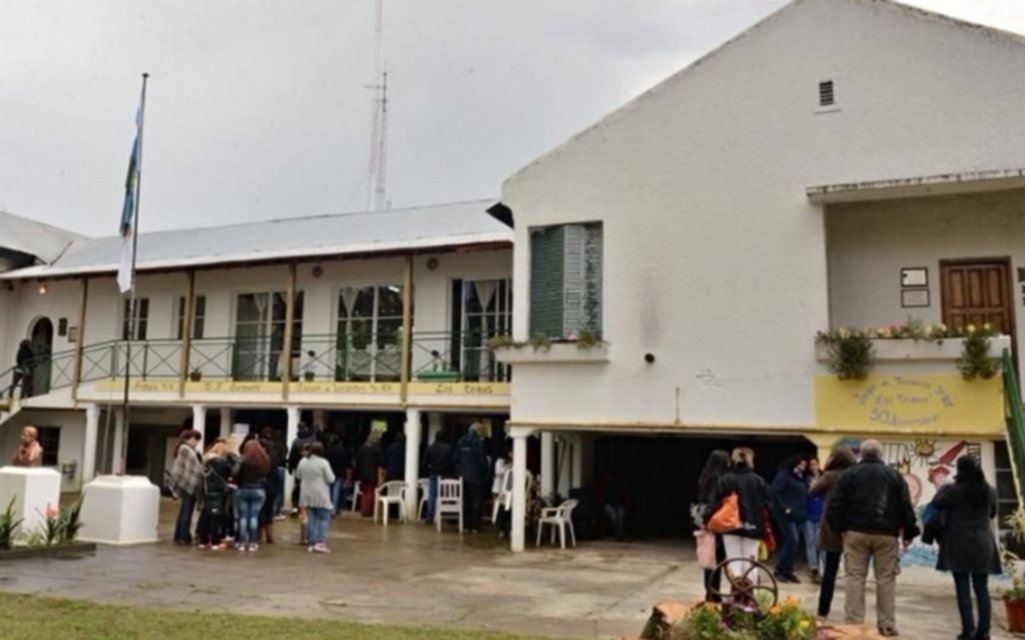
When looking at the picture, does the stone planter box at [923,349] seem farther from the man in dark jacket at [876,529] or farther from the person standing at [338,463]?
the person standing at [338,463]

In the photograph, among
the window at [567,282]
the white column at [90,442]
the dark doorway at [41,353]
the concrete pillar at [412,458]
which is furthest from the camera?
the dark doorway at [41,353]

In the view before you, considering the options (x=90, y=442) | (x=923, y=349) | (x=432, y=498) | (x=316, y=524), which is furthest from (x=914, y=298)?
(x=90, y=442)

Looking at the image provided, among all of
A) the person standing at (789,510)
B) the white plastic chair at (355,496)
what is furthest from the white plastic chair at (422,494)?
the person standing at (789,510)

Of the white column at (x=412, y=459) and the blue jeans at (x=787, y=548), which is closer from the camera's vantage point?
the blue jeans at (x=787, y=548)

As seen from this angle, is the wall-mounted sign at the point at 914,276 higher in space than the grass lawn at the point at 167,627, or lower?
higher

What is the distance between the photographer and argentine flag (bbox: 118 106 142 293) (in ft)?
43.5

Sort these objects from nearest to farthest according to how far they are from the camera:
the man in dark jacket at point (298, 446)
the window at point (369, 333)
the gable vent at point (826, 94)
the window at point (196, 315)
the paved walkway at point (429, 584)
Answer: the paved walkway at point (429, 584), the gable vent at point (826, 94), the man in dark jacket at point (298, 446), the window at point (369, 333), the window at point (196, 315)

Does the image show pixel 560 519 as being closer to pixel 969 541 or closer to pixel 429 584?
pixel 429 584

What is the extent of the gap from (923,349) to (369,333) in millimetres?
11315

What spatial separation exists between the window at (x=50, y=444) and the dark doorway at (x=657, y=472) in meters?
14.4

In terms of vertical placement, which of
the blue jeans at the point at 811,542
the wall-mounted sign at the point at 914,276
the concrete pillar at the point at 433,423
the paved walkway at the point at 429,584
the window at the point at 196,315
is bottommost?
the paved walkway at the point at 429,584

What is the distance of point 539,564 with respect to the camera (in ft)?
35.8

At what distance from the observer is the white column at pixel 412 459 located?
612 inches

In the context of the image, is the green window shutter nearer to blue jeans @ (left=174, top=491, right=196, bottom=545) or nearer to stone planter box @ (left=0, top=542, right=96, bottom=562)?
blue jeans @ (left=174, top=491, right=196, bottom=545)
